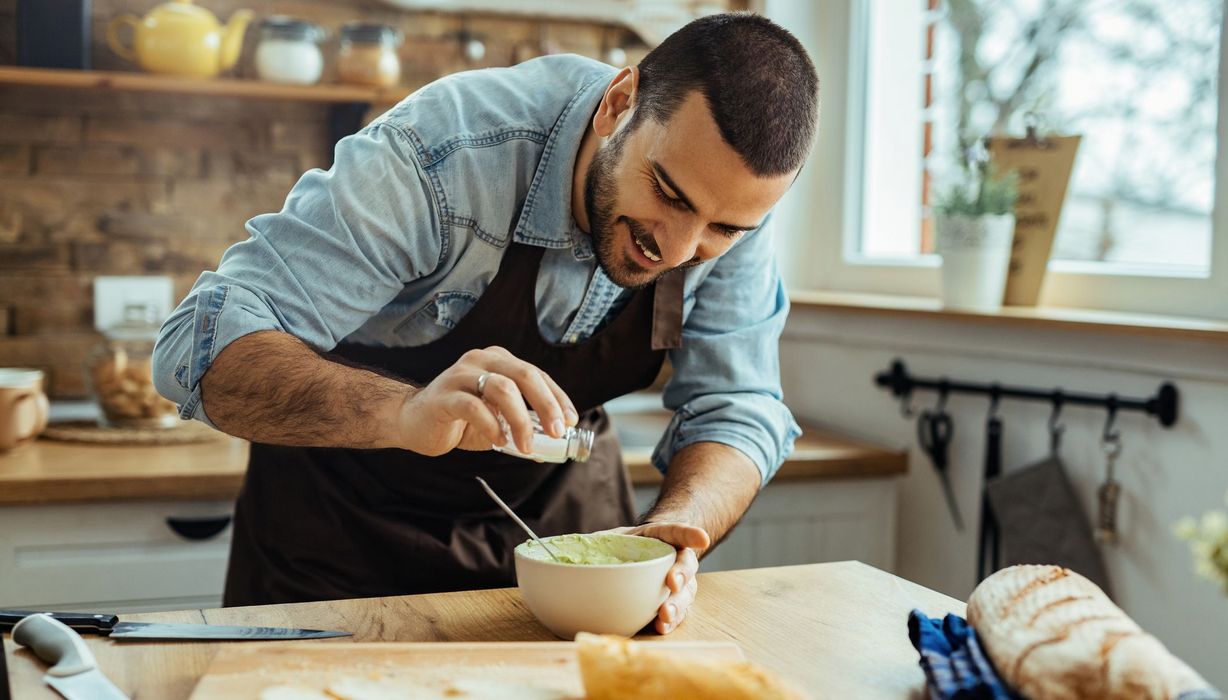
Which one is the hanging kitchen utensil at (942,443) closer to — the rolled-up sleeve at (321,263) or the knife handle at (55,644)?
the rolled-up sleeve at (321,263)

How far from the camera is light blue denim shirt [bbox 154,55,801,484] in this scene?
1.22 metres

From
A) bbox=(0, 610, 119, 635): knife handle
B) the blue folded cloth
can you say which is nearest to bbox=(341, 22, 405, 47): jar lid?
bbox=(0, 610, 119, 635): knife handle

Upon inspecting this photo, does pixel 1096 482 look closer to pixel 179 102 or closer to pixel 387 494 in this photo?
pixel 387 494

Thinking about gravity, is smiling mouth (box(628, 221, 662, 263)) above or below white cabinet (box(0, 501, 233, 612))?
above

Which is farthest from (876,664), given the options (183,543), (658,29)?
(658,29)

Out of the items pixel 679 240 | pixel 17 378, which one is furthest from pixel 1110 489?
pixel 17 378

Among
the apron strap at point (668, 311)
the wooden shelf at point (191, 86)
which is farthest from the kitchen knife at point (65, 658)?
the wooden shelf at point (191, 86)

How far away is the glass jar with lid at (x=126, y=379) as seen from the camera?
2146mm

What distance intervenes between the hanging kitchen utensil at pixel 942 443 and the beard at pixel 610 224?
0.95m

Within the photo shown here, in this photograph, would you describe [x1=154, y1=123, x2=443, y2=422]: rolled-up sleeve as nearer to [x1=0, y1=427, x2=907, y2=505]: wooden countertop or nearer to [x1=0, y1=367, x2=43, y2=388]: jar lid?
[x1=0, y1=427, x2=907, y2=505]: wooden countertop

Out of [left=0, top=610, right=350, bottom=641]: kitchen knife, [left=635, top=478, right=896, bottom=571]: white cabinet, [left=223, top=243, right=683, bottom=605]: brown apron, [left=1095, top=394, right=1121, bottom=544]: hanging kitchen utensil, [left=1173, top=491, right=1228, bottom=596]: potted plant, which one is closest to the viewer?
[left=1173, top=491, right=1228, bottom=596]: potted plant

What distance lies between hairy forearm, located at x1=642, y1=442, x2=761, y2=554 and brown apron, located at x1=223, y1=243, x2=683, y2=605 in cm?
15

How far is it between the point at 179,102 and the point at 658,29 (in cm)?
101

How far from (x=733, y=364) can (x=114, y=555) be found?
1.05 metres
